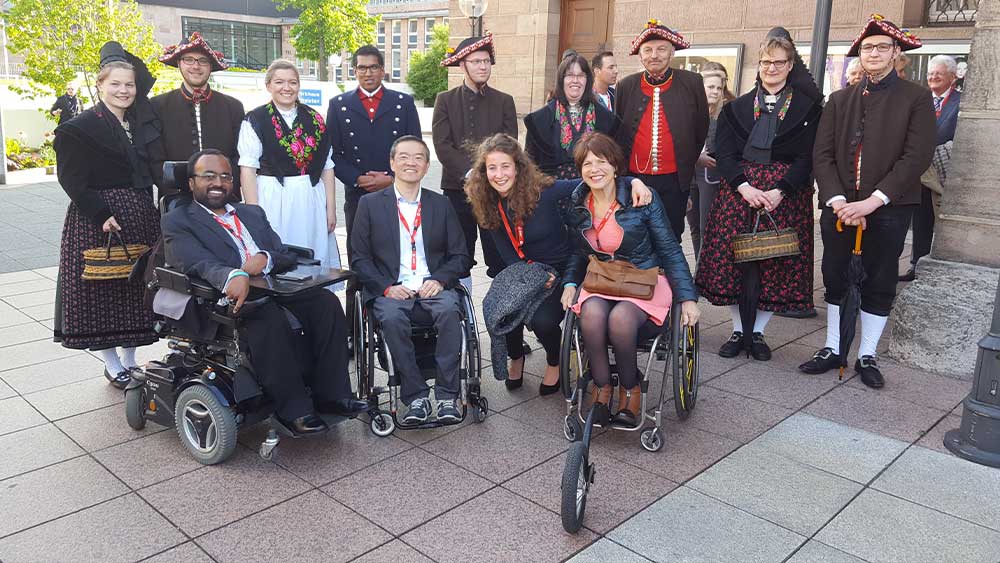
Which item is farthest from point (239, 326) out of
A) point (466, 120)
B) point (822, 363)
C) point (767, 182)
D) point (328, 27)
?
point (328, 27)

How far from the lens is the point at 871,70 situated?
4625 millimetres

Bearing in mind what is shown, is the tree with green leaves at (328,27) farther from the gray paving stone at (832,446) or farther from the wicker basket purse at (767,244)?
the gray paving stone at (832,446)

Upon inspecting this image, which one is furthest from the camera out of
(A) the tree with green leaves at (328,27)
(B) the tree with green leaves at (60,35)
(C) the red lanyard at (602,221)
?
(A) the tree with green leaves at (328,27)

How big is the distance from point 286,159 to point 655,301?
2300mm

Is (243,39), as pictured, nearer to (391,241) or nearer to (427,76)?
(427,76)

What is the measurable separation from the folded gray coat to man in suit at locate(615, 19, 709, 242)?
142cm

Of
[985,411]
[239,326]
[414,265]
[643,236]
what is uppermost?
[643,236]

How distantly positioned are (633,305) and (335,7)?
48.0 m

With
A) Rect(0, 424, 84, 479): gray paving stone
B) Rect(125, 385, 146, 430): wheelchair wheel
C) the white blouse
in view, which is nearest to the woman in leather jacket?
the white blouse

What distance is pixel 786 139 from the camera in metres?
4.97

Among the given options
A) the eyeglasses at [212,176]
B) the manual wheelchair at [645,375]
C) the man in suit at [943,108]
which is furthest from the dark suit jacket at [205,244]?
the man in suit at [943,108]

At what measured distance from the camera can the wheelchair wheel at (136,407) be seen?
3920 mm

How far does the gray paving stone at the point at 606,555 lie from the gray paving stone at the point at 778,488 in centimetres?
61

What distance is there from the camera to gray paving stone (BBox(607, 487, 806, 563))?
2.98m
